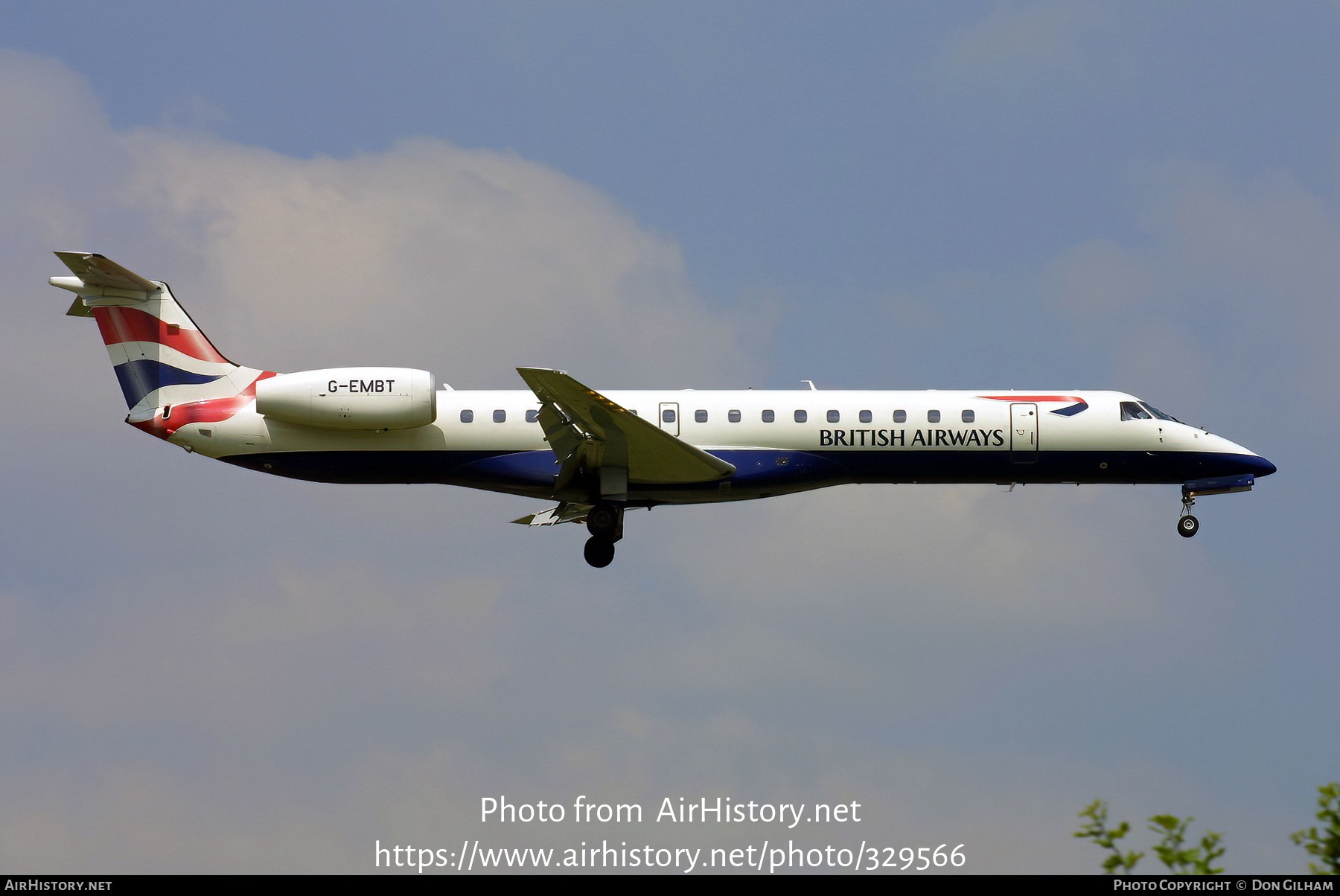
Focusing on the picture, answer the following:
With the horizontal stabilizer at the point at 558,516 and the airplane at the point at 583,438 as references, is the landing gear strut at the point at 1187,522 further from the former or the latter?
the horizontal stabilizer at the point at 558,516

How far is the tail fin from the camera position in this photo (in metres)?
29.1

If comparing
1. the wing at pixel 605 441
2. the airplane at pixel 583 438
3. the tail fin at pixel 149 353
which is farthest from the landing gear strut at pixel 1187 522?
the tail fin at pixel 149 353

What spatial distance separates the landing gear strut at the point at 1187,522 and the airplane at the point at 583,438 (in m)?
0.89

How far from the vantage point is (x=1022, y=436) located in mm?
28812

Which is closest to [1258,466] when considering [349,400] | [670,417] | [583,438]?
[670,417]

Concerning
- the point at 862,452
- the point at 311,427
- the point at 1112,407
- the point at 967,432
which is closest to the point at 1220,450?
the point at 1112,407

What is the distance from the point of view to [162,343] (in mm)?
29312

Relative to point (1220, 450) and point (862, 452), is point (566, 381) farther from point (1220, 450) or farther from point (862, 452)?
point (1220, 450)

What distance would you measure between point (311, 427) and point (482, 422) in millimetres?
3276

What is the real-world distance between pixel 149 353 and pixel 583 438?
932cm

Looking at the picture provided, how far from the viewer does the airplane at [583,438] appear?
27.6m
